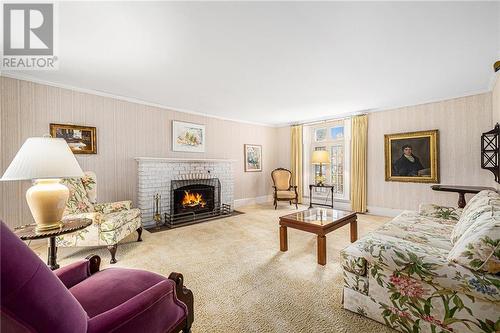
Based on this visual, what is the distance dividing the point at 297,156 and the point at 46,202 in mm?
5676

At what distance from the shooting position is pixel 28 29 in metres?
2.09

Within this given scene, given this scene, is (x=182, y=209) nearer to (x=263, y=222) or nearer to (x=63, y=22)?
(x=263, y=222)

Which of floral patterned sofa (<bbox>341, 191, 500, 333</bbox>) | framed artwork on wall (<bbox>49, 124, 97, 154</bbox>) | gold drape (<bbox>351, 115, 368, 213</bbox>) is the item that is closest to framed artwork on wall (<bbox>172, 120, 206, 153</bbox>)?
framed artwork on wall (<bbox>49, 124, 97, 154</bbox>)

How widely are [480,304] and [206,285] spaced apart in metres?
2.04

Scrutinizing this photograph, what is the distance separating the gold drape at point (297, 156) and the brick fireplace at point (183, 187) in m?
2.00

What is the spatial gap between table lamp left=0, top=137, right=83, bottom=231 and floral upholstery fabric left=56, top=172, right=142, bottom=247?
89 centimetres

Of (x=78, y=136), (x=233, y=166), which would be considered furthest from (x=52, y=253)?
(x=233, y=166)

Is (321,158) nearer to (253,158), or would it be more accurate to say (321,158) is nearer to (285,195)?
(285,195)

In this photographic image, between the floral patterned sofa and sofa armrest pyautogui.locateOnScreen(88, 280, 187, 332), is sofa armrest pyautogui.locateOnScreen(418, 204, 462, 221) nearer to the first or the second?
the floral patterned sofa

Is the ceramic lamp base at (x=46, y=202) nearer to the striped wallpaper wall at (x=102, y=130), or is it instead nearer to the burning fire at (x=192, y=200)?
the striped wallpaper wall at (x=102, y=130)

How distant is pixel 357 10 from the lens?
6.10 ft

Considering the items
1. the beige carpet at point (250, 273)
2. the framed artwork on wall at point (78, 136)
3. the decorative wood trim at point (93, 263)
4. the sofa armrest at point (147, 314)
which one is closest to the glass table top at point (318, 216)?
the beige carpet at point (250, 273)

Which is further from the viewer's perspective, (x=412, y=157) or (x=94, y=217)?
(x=412, y=157)

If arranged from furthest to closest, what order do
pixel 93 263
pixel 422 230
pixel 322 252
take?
1. pixel 322 252
2. pixel 422 230
3. pixel 93 263
